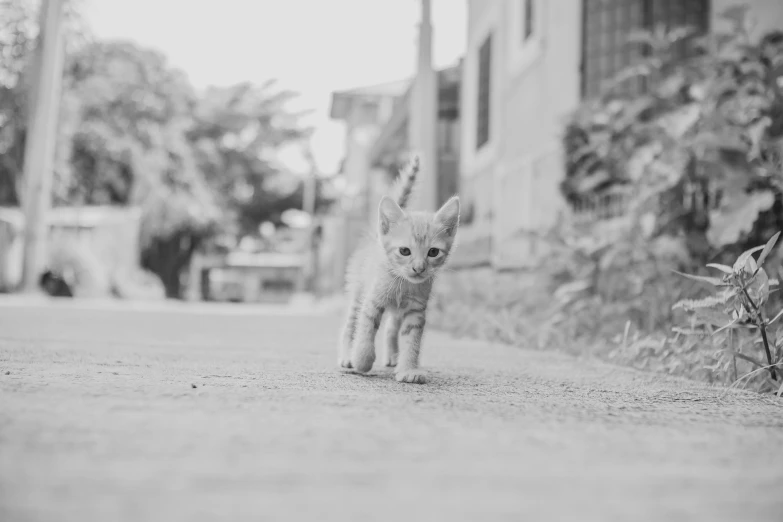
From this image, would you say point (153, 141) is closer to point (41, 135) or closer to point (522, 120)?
point (41, 135)

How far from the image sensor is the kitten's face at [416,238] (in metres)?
2.52

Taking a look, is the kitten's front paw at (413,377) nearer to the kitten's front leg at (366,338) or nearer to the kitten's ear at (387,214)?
the kitten's front leg at (366,338)

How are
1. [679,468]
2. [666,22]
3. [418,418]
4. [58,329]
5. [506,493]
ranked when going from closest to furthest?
[506,493] → [679,468] → [418,418] → [58,329] → [666,22]

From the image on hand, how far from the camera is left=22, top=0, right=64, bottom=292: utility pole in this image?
36.8 feet

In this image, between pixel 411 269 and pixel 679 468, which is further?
pixel 411 269

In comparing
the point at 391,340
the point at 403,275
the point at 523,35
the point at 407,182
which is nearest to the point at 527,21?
the point at 523,35

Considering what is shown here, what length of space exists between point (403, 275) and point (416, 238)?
5.5 inches

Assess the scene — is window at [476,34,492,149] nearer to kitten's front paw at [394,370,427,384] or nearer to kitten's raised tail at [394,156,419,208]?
kitten's raised tail at [394,156,419,208]

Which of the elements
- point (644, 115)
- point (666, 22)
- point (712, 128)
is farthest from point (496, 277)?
point (712, 128)

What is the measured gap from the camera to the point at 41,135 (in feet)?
37.2

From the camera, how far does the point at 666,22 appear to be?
6.75 metres

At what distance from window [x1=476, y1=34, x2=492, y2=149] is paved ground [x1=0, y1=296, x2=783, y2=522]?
27.7 feet

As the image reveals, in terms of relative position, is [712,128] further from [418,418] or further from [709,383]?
[418,418]

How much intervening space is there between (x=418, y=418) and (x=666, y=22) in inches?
250
